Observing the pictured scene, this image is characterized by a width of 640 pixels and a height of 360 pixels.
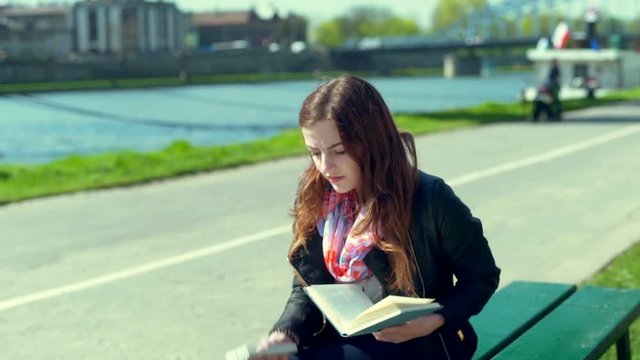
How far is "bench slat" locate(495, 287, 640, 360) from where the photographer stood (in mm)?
3768

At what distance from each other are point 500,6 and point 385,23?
34.6m

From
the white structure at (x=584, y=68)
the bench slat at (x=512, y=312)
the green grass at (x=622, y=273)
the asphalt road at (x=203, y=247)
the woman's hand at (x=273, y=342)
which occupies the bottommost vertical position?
the white structure at (x=584, y=68)

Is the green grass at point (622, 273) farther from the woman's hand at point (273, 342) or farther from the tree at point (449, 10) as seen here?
the tree at point (449, 10)

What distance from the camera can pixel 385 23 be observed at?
146 meters

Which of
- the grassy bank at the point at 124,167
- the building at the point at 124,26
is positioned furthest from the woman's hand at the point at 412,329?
the building at the point at 124,26

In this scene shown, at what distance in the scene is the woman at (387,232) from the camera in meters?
2.96

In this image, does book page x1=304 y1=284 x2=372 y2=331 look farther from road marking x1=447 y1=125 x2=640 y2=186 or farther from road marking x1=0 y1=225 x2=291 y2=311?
road marking x1=447 y1=125 x2=640 y2=186

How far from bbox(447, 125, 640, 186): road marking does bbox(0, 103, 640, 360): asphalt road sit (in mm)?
43

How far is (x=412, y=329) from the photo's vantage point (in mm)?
2943

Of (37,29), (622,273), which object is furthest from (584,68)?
(37,29)

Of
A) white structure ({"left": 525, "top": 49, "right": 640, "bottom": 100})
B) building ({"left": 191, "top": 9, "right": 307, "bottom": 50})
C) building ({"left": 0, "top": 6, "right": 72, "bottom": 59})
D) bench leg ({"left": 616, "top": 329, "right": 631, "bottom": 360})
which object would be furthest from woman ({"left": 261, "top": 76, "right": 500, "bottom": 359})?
building ({"left": 191, "top": 9, "right": 307, "bottom": 50})

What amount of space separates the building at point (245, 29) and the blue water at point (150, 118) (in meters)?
71.9

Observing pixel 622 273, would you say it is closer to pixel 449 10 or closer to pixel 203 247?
pixel 203 247

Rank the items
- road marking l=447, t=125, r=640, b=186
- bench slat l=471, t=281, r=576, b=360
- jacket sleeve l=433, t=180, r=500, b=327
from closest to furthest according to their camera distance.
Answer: jacket sleeve l=433, t=180, r=500, b=327
bench slat l=471, t=281, r=576, b=360
road marking l=447, t=125, r=640, b=186
